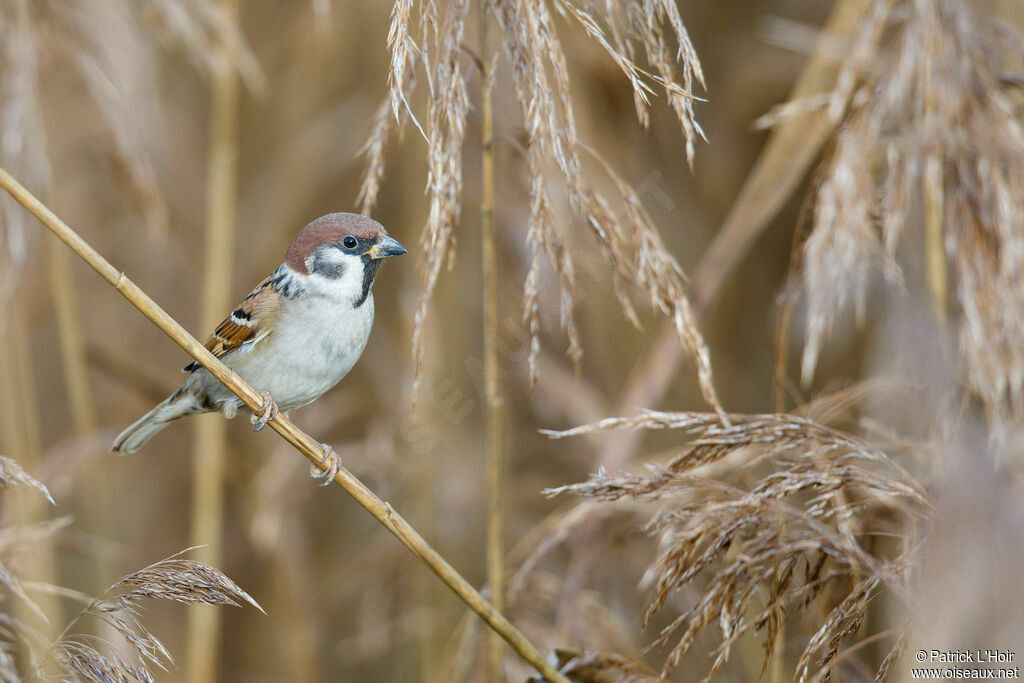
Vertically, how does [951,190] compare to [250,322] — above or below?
above

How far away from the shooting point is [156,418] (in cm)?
220

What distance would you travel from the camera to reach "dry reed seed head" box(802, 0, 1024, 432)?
1.58 meters

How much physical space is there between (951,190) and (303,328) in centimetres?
129

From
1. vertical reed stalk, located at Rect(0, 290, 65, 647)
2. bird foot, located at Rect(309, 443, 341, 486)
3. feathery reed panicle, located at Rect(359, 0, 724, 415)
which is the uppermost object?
feathery reed panicle, located at Rect(359, 0, 724, 415)

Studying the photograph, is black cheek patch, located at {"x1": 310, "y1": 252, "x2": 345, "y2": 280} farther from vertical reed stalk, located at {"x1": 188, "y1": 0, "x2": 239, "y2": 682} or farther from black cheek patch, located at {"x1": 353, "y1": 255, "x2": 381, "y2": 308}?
vertical reed stalk, located at {"x1": 188, "y1": 0, "x2": 239, "y2": 682}

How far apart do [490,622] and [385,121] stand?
0.80 metres

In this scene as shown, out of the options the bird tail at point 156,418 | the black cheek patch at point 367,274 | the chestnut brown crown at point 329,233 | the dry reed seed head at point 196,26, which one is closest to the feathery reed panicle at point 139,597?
the chestnut brown crown at point 329,233

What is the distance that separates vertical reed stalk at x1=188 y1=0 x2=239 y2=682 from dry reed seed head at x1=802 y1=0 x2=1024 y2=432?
150 centimetres

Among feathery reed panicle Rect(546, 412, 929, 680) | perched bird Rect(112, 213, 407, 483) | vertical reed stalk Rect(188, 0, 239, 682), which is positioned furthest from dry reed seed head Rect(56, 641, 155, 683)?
vertical reed stalk Rect(188, 0, 239, 682)

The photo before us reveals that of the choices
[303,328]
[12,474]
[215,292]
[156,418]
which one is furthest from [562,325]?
[215,292]

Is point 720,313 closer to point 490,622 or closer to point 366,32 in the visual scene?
point 366,32

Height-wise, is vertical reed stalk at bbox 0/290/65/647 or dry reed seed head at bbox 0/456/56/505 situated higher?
dry reed seed head at bbox 0/456/56/505

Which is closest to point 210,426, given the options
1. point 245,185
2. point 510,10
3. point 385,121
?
point 385,121

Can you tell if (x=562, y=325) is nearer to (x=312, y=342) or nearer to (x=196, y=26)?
(x=312, y=342)
